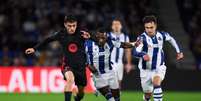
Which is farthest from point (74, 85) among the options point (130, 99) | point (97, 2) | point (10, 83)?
point (97, 2)

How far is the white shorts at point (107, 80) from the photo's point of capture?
14.3 m

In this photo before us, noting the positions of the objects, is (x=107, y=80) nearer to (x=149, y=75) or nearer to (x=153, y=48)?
(x=149, y=75)

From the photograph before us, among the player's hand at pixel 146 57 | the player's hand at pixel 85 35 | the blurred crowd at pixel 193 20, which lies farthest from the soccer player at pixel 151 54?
the blurred crowd at pixel 193 20

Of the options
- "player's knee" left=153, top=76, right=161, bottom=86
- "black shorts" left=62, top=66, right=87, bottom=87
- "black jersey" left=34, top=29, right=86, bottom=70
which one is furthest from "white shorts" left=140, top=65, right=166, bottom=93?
"black jersey" left=34, top=29, right=86, bottom=70

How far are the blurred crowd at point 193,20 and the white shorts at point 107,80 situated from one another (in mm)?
10269

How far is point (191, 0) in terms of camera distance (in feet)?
88.9

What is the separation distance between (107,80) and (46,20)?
33.4 ft

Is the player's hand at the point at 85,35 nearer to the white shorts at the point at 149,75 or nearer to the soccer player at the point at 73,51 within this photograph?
the soccer player at the point at 73,51

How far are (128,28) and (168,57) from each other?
1755 millimetres

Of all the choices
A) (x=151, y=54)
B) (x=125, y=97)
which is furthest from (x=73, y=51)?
(x=125, y=97)

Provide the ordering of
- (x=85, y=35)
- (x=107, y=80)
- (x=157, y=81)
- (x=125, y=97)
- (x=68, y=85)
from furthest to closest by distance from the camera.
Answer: (x=125, y=97) < (x=107, y=80) < (x=157, y=81) < (x=85, y=35) < (x=68, y=85)

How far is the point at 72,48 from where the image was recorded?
1362 centimetres

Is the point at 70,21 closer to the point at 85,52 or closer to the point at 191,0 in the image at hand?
the point at 85,52

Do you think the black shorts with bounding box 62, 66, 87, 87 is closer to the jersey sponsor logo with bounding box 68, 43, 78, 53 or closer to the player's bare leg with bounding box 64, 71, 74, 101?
the player's bare leg with bounding box 64, 71, 74, 101
